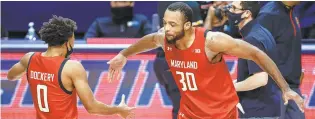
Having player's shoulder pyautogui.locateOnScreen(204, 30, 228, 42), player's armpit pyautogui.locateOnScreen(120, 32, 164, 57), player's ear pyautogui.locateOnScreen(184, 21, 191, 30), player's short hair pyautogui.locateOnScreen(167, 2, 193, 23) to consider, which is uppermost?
player's short hair pyautogui.locateOnScreen(167, 2, 193, 23)

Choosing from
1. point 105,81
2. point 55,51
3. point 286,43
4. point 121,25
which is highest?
point 55,51

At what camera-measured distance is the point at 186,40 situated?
211 inches

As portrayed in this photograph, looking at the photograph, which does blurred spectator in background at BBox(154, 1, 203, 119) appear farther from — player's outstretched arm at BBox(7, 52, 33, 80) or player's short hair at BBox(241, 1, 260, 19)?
player's outstretched arm at BBox(7, 52, 33, 80)

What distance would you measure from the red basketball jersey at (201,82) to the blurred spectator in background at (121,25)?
3.28 meters

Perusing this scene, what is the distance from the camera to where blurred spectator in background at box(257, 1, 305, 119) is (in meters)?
6.57

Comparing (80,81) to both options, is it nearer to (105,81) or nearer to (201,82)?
(201,82)

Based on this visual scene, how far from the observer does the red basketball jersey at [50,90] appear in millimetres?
5285

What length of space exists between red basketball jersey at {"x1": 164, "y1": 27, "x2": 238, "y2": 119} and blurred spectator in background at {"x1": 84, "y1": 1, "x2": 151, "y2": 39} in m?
3.28

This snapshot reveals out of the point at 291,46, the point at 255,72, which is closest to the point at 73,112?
the point at 255,72

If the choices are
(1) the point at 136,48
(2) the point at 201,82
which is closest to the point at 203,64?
(2) the point at 201,82

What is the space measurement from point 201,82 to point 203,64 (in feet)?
0.49

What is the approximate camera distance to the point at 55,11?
10656 millimetres

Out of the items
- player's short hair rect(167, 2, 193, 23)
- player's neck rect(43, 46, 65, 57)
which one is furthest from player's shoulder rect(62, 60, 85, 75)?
player's short hair rect(167, 2, 193, 23)

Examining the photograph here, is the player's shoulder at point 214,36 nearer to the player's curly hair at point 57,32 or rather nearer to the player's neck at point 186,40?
the player's neck at point 186,40
